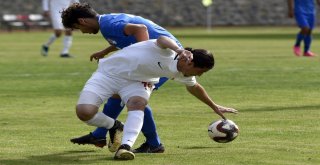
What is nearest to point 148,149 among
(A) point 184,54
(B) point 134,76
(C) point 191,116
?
(B) point 134,76

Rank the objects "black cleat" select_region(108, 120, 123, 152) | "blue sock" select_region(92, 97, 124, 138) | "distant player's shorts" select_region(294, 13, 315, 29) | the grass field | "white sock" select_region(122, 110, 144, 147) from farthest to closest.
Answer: "distant player's shorts" select_region(294, 13, 315, 29) < "blue sock" select_region(92, 97, 124, 138) < "black cleat" select_region(108, 120, 123, 152) < the grass field < "white sock" select_region(122, 110, 144, 147)

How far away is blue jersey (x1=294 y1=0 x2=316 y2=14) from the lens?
27.6 metres

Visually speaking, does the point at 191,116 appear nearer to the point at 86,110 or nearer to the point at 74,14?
the point at 74,14

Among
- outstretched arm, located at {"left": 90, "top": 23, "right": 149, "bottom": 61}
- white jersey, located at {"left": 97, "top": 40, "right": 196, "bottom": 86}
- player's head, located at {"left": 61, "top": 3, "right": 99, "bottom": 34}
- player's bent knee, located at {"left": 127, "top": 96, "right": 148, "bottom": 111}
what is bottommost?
player's bent knee, located at {"left": 127, "top": 96, "right": 148, "bottom": 111}

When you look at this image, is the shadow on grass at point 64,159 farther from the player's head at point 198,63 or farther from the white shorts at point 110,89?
the player's head at point 198,63

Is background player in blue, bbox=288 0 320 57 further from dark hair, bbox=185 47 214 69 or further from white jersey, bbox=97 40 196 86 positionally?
dark hair, bbox=185 47 214 69

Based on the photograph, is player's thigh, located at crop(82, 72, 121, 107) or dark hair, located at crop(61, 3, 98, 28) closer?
player's thigh, located at crop(82, 72, 121, 107)

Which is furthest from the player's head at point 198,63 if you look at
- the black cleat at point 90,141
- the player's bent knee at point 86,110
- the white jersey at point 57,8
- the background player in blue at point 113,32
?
the white jersey at point 57,8

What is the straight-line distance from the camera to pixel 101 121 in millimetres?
10328

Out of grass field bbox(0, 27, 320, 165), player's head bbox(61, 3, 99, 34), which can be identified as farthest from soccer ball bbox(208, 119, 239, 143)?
player's head bbox(61, 3, 99, 34)

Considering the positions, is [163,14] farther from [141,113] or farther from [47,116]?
[141,113]

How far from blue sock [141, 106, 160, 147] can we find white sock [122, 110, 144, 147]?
0.59m

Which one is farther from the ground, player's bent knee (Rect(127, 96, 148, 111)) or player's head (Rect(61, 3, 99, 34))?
player's head (Rect(61, 3, 99, 34))

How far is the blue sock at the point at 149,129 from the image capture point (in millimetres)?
10531
